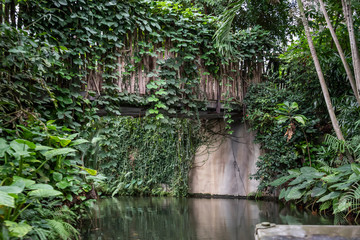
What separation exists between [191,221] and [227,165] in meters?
3.38

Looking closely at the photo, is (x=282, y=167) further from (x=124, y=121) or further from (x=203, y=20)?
(x=124, y=121)

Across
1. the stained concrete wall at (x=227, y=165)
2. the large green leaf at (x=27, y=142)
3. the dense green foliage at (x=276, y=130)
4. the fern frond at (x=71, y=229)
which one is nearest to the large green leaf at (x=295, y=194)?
the dense green foliage at (x=276, y=130)

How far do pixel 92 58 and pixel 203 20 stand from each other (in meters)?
2.55

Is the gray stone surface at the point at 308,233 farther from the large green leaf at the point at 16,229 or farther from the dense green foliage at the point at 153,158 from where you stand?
the dense green foliage at the point at 153,158

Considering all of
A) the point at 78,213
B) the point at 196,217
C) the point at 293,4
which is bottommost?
the point at 196,217

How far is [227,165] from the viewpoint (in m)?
7.94

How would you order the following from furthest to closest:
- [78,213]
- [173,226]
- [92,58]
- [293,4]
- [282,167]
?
1. [293,4]
2. [282,167]
3. [92,58]
4. [173,226]
5. [78,213]

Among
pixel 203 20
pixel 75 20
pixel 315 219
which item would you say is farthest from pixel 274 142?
pixel 75 20

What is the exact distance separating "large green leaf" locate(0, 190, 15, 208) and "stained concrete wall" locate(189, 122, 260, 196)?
5.85 m

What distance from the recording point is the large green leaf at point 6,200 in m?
2.00

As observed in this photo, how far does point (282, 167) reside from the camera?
650 centimetres

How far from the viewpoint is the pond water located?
12.7 feet

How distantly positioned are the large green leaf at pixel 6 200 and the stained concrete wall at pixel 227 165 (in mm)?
5855

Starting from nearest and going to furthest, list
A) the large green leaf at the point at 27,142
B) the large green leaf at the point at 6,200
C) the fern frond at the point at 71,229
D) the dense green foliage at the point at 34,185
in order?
the large green leaf at the point at 6,200, the dense green foliage at the point at 34,185, the large green leaf at the point at 27,142, the fern frond at the point at 71,229
